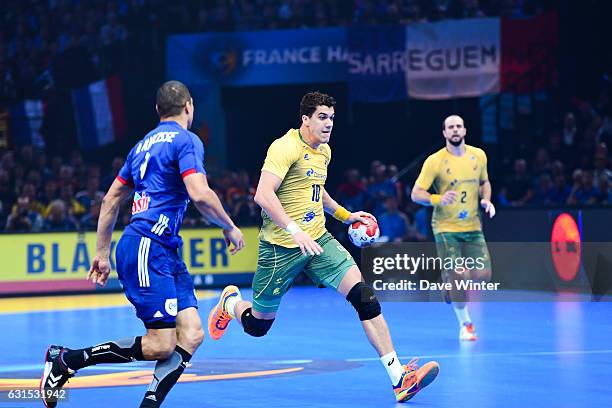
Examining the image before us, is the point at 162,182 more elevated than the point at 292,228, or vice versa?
the point at 162,182

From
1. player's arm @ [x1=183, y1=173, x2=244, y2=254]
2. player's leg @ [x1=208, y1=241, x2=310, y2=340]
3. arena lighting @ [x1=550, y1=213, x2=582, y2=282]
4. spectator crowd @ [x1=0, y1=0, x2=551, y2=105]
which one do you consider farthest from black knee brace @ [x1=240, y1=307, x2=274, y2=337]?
spectator crowd @ [x1=0, y1=0, x2=551, y2=105]

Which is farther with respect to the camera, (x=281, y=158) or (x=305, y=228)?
(x=305, y=228)

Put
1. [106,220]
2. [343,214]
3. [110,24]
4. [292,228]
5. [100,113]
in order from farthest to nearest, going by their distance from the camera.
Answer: [110,24] → [100,113] → [343,214] → [292,228] → [106,220]

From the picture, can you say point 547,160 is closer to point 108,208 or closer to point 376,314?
point 376,314

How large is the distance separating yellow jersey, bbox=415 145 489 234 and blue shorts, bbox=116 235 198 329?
19.7ft

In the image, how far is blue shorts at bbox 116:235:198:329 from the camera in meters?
7.50

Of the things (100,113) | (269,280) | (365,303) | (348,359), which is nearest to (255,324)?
(269,280)

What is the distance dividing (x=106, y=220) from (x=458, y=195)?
20.5ft

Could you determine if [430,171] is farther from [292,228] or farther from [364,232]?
[292,228]

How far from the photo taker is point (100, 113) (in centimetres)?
2620

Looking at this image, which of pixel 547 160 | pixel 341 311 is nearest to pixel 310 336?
pixel 341 311

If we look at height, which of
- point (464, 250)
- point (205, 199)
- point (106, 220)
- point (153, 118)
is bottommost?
point (464, 250)

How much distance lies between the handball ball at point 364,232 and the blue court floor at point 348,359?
1.22 meters

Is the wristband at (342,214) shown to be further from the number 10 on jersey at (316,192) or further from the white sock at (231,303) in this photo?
the white sock at (231,303)
